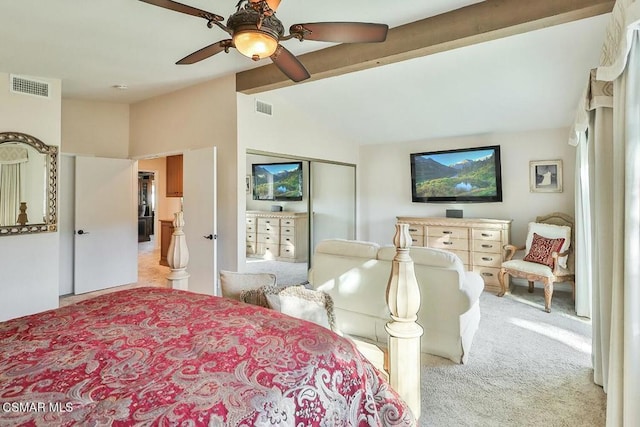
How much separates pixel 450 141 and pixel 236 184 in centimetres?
370

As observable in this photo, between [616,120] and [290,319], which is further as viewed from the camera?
[616,120]

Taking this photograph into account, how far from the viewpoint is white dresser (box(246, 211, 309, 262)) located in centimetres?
518

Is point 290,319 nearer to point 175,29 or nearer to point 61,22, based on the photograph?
point 175,29

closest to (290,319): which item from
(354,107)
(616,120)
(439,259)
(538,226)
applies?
(439,259)

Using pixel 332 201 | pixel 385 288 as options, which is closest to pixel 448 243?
pixel 332 201

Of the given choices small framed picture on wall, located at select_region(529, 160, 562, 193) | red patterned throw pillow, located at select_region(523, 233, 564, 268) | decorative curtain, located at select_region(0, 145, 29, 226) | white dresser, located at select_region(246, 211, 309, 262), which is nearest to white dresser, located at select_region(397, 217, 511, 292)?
red patterned throw pillow, located at select_region(523, 233, 564, 268)

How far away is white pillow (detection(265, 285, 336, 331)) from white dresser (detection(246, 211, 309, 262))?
338cm

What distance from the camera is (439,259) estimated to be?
2.77 m

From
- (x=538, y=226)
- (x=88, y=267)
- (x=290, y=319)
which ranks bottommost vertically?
(x=88, y=267)

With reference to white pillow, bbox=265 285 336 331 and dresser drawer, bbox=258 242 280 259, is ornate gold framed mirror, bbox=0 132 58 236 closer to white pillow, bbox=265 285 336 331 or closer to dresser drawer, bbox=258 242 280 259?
dresser drawer, bbox=258 242 280 259

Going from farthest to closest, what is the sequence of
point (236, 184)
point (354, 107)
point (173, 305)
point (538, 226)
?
1. point (354, 107)
2. point (538, 226)
3. point (236, 184)
4. point (173, 305)

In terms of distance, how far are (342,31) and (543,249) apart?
399 cm

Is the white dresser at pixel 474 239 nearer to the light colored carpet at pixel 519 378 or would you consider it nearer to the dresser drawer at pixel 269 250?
the light colored carpet at pixel 519 378

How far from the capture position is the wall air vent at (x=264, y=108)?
4348 millimetres
